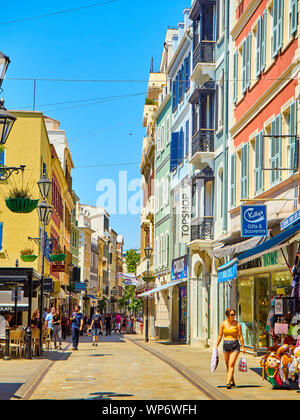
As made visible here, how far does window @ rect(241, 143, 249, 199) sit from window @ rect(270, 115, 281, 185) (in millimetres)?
3438

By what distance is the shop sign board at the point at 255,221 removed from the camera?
22.4m

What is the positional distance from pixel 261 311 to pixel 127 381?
34.4 ft

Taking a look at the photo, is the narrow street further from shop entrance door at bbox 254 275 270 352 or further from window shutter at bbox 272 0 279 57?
window shutter at bbox 272 0 279 57

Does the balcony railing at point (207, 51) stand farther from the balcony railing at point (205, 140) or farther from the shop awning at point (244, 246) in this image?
the shop awning at point (244, 246)

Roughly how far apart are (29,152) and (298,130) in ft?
89.9

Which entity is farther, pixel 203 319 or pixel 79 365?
pixel 203 319

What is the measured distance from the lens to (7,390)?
637 inches

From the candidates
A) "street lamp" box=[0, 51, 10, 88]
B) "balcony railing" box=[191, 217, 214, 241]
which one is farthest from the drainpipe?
"street lamp" box=[0, 51, 10, 88]

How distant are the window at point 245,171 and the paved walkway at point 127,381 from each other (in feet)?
18.6

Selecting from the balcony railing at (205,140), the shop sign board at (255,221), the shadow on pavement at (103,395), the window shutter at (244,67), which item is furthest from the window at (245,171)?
the shadow on pavement at (103,395)

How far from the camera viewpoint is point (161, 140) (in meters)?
53.4

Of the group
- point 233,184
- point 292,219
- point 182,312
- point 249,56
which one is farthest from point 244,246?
point 182,312

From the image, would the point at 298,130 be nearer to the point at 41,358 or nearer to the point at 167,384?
the point at 167,384
